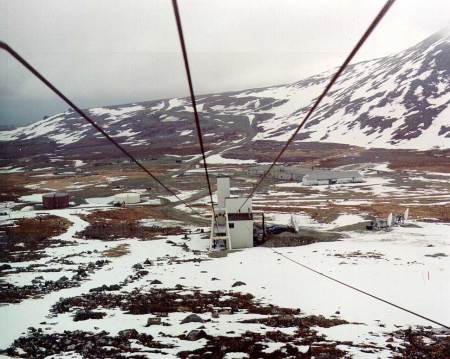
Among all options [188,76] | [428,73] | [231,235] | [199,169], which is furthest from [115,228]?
[428,73]

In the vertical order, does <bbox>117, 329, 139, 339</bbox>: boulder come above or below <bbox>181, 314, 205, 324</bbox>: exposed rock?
above

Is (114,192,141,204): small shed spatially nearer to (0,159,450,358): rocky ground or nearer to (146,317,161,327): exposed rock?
(0,159,450,358): rocky ground

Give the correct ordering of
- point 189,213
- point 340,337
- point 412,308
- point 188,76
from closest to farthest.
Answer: point 188,76
point 340,337
point 412,308
point 189,213

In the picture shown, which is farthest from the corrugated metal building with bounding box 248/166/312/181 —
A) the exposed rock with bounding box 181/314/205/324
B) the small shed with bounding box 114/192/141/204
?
the exposed rock with bounding box 181/314/205/324

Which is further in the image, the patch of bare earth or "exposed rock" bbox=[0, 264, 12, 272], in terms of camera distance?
the patch of bare earth

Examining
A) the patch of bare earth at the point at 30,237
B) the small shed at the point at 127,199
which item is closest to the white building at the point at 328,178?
the small shed at the point at 127,199

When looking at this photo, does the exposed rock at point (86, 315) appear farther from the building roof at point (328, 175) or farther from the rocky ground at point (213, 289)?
the building roof at point (328, 175)

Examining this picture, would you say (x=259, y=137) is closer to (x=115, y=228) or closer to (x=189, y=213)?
(x=189, y=213)

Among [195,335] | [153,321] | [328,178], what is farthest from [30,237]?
[328,178]

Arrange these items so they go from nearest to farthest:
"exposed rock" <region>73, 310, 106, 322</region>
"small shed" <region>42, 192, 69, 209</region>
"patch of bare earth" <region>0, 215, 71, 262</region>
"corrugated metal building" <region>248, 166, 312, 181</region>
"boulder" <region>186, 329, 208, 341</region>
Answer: "boulder" <region>186, 329, 208, 341</region> → "exposed rock" <region>73, 310, 106, 322</region> → "patch of bare earth" <region>0, 215, 71, 262</region> → "small shed" <region>42, 192, 69, 209</region> → "corrugated metal building" <region>248, 166, 312, 181</region>

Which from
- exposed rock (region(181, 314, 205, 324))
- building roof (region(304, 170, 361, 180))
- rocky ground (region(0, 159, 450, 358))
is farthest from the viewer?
building roof (region(304, 170, 361, 180))
